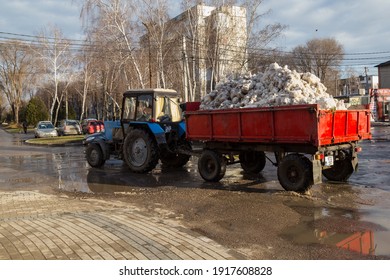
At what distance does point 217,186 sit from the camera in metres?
9.63

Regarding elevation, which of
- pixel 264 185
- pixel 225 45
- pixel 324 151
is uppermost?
pixel 225 45

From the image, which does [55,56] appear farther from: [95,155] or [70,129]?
[95,155]

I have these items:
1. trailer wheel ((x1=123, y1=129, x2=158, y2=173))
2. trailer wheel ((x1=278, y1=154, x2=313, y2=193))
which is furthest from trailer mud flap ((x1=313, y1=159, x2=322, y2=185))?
trailer wheel ((x1=123, y1=129, x2=158, y2=173))

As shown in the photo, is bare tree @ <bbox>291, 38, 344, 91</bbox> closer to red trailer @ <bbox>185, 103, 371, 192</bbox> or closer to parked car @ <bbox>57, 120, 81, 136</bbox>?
parked car @ <bbox>57, 120, 81, 136</bbox>

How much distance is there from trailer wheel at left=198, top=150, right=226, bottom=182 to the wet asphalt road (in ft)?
0.69

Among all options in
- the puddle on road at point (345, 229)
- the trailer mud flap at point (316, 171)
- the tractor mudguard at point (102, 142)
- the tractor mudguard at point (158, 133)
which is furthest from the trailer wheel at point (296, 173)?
the tractor mudguard at point (102, 142)

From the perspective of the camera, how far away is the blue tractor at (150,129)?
11805mm

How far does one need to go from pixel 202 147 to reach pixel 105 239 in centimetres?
590

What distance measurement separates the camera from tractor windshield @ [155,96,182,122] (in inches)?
477

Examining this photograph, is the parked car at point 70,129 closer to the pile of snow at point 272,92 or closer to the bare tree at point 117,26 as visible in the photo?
the bare tree at point 117,26

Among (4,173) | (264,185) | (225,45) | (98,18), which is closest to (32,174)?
(4,173)


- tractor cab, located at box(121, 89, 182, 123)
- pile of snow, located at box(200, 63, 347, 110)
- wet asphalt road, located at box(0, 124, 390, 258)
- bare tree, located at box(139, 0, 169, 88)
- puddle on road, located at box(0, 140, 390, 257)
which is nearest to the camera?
puddle on road, located at box(0, 140, 390, 257)

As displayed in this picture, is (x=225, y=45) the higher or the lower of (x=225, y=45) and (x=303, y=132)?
the higher

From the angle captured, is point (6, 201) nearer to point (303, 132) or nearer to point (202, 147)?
point (202, 147)
